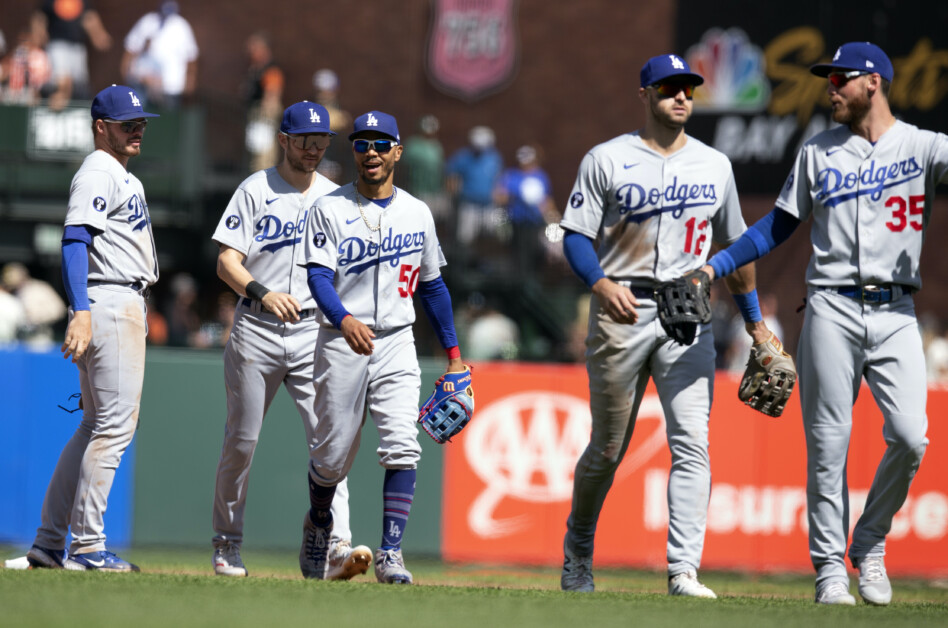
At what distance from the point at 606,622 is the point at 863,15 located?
46.4 ft

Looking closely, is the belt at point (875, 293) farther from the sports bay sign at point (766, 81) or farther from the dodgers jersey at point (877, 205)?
the sports bay sign at point (766, 81)

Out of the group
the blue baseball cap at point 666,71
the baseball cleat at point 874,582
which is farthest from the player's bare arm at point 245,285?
the baseball cleat at point 874,582

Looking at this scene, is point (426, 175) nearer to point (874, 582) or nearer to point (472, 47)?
point (472, 47)

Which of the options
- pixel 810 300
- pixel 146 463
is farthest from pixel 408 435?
pixel 146 463

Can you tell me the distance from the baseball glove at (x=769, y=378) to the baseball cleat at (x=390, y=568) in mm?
1737

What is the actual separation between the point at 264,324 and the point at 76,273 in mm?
962

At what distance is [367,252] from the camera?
611 cm

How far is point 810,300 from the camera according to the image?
5746mm

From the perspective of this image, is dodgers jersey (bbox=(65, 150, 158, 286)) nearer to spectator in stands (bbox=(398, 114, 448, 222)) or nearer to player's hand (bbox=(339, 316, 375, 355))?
player's hand (bbox=(339, 316, 375, 355))

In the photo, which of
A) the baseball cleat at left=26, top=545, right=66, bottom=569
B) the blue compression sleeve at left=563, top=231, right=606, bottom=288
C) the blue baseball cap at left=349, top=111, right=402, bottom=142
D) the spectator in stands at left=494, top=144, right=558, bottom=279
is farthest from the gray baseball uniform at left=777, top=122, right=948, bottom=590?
the spectator in stands at left=494, top=144, right=558, bottom=279

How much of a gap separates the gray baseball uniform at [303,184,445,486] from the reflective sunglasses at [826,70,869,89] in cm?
203

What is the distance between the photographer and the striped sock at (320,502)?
6.35m

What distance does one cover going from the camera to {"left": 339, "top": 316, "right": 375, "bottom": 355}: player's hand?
18.8ft

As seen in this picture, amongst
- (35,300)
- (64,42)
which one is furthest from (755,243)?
(64,42)
